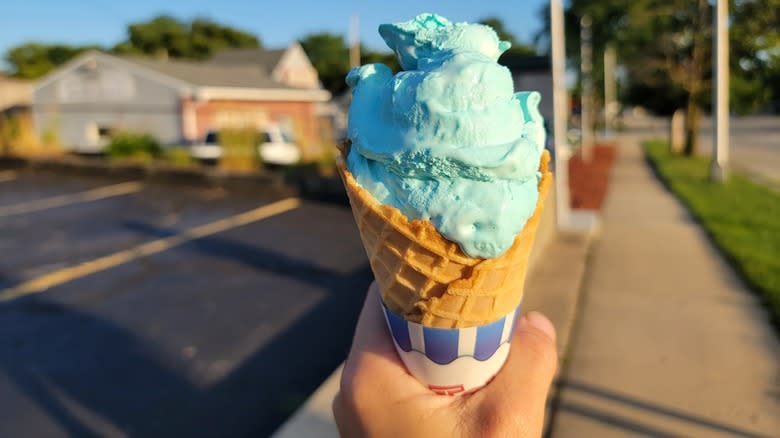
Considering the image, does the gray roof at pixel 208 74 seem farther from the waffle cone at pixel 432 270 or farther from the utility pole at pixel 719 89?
the waffle cone at pixel 432 270

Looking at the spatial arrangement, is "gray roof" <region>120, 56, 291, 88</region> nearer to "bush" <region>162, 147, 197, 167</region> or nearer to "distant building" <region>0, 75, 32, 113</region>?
"bush" <region>162, 147, 197, 167</region>

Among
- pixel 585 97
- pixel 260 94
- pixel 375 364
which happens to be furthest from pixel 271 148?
pixel 585 97

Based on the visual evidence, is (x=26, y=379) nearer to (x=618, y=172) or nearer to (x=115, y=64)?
(x=618, y=172)

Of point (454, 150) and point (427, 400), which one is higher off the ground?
point (454, 150)

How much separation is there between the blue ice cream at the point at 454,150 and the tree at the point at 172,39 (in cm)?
5634

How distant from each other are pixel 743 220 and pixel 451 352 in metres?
8.51

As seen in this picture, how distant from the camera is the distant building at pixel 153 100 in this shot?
23328mm

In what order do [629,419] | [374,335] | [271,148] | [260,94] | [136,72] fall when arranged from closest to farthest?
[374,335], [629,419], [271,148], [136,72], [260,94]

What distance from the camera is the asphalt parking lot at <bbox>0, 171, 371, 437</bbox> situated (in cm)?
377

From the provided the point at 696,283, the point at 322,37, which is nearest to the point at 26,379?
the point at 696,283

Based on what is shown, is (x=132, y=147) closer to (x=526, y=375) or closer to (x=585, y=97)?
(x=526, y=375)

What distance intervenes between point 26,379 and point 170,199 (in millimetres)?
7880

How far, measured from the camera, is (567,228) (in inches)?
320

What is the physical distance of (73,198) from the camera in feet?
38.5
